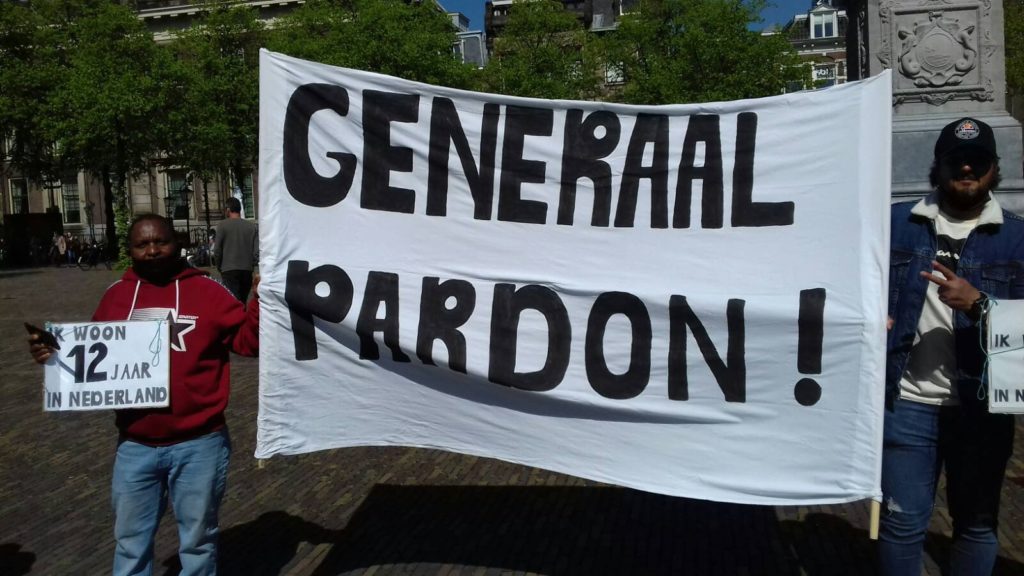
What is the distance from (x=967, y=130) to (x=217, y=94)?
3756cm

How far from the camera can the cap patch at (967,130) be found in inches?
122

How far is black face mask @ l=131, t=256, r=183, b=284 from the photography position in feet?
11.5

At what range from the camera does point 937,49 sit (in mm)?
8352

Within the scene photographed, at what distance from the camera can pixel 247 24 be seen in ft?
131

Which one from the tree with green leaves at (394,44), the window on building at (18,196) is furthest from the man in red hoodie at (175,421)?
the window on building at (18,196)

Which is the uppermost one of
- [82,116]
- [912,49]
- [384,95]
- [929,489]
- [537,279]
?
[82,116]

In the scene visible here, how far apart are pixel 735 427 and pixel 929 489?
0.73 m

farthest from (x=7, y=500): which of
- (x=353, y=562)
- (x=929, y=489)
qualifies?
(x=929, y=489)

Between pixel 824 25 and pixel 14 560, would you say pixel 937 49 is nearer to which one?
pixel 14 560

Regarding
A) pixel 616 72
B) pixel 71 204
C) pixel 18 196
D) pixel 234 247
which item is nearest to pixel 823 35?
pixel 616 72

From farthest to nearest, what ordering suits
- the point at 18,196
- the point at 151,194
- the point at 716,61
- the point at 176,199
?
the point at 18,196 → the point at 151,194 → the point at 176,199 → the point at 716,61

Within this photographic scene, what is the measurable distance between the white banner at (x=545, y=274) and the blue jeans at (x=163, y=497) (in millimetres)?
372

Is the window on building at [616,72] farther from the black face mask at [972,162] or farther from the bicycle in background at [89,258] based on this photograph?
the black face mask at [972,162]

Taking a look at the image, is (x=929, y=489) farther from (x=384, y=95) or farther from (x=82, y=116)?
(x=82, y=116)
